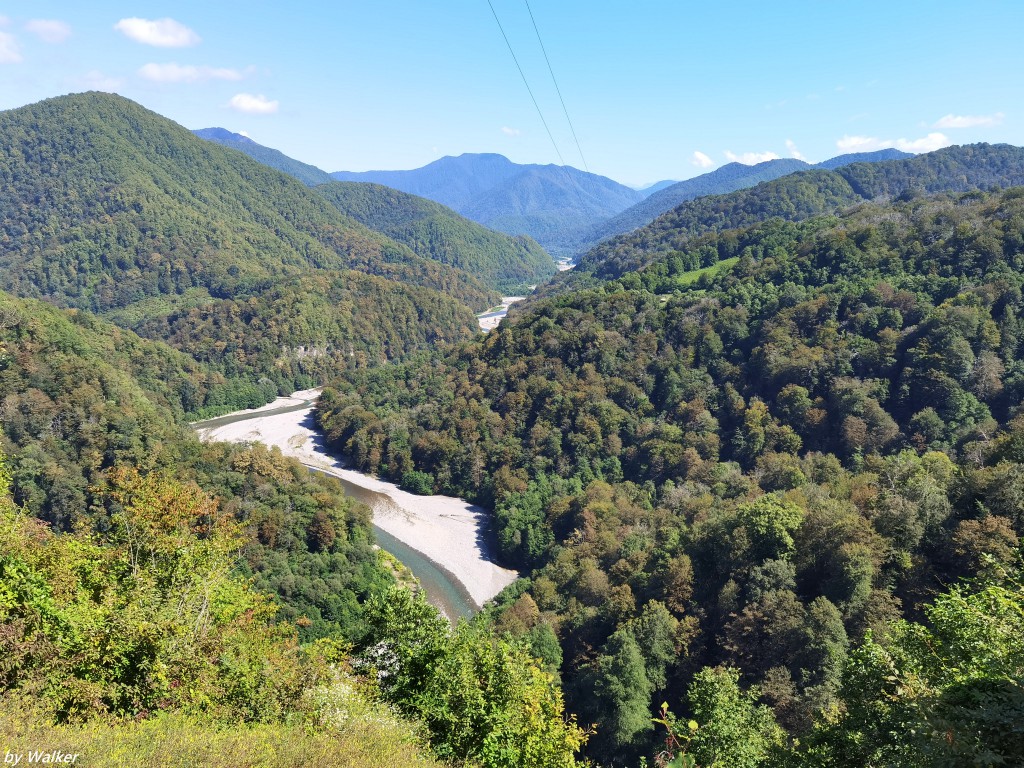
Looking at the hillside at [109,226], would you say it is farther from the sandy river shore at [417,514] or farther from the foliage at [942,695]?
the foliage at [942,695]

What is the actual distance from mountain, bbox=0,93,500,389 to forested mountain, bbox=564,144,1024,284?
174 feet

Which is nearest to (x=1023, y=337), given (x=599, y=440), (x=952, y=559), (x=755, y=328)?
(x=755, y=328)

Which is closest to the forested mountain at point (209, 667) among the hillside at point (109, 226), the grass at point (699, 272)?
the grass at point (699, 272)

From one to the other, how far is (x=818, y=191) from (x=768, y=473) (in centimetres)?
14116

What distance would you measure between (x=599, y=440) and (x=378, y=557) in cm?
2678

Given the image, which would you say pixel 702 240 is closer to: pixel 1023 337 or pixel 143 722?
pixel 1023 337

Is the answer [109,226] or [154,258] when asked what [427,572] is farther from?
[109,226]

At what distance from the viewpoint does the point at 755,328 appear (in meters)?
66.7

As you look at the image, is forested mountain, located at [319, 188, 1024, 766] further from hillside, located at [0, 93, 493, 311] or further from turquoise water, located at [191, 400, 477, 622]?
hillside, located at [0, 93, 493, 311]

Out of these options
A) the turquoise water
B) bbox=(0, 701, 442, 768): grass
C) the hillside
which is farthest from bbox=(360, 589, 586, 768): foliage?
the hillside

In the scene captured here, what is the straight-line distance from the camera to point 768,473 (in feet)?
160

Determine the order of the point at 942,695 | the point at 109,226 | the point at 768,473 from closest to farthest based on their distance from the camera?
the point at 942,695 → the point at 768,473 → the point at 109,226

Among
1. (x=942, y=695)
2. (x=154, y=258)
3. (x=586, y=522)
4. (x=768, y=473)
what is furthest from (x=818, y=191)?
(x=154, y=258)

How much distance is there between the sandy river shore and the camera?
168ft
